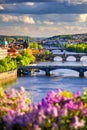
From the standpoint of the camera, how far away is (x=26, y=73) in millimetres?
48781

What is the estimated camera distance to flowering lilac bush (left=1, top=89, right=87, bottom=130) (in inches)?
202

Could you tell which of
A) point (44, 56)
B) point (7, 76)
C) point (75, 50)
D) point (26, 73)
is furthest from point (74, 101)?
point (75, 50)

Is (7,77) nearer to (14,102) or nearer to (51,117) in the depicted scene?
(14,102)

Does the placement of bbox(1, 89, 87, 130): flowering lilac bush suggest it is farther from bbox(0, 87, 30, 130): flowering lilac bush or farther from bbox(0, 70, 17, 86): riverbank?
bbox(0, 70, 17, 86): riverbank

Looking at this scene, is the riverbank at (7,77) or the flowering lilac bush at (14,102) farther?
the riverbank at (7,77)

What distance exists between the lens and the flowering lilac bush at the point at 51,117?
16.8ft

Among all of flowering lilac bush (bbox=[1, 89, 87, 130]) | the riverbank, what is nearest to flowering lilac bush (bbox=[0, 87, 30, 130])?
flowering lilac bush (bbox=[1, 89, 87, 130])

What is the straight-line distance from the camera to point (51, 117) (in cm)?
515

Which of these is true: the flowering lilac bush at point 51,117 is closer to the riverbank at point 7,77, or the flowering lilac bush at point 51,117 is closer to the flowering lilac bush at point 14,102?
the flowering lilac bush at point 14,102

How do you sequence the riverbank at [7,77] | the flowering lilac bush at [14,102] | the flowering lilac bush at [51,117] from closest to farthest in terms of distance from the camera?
the flowering lilac bush at [51,117], the flowering lilac bush at [14,102], the riverbank at [7,77]

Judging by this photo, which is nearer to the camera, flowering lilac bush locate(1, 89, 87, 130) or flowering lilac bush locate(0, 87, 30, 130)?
flowering lilac bush locate(1, 89, 87, 130)

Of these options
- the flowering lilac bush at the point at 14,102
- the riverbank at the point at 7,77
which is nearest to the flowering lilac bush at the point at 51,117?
the flowering lilac bush at the point at 14,102

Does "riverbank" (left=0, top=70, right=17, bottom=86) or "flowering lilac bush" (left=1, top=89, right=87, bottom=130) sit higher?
"flowering lilac bush" (left=1, top=89, right=87, bottom=130)

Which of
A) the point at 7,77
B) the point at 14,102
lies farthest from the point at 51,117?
the point at 7,77
